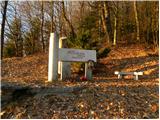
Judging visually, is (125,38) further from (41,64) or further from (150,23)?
(41,64)

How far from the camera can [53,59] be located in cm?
1133

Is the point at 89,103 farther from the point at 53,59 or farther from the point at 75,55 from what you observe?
the point at 75,55

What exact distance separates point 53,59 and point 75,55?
1096 millimetres

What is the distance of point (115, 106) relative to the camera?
321 inches

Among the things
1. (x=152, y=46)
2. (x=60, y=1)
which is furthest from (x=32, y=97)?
(x=60, y=1)

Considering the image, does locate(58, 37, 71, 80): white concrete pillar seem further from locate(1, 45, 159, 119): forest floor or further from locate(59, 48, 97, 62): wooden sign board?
locate(1, 45, 159, 119): forest floor

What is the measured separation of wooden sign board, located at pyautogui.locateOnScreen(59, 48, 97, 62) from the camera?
11.9 meters

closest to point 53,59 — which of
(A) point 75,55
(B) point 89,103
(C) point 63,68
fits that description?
(C) point 63,68

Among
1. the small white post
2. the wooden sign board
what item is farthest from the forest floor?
the wooden sign board

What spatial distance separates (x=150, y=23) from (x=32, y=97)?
58.0 ft

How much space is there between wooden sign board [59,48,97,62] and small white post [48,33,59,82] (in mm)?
374

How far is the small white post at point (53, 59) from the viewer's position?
11273 mm

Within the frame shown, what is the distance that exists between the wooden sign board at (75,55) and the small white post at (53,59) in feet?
1.23

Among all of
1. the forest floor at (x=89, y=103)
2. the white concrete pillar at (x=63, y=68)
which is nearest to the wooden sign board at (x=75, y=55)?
the white concrete pillar at (x=63, y=68)
